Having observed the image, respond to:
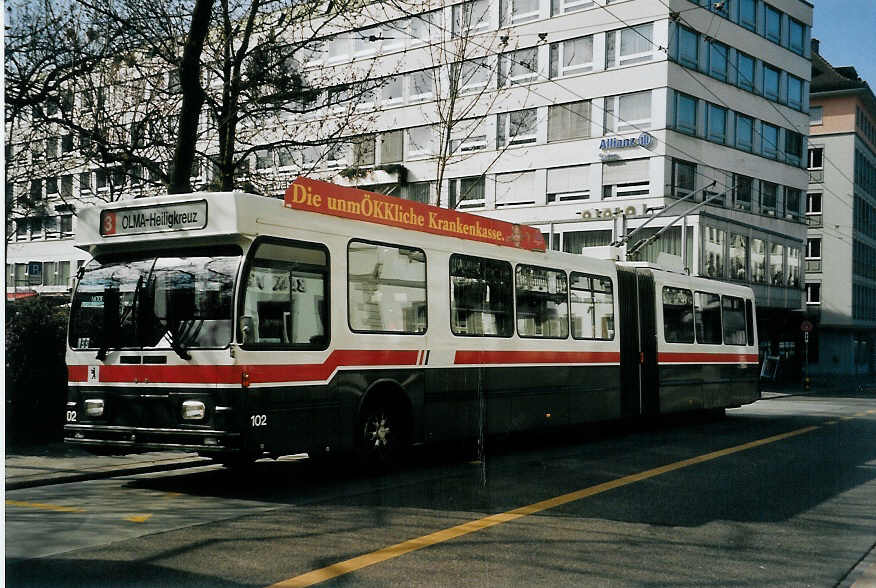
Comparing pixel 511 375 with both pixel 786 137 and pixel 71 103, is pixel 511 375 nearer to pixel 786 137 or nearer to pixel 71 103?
pixel 71 103

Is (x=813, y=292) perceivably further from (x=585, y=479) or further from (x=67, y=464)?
(x=67, y=464)

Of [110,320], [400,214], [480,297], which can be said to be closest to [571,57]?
[480,297]

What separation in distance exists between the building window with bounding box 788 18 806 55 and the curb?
145 ft

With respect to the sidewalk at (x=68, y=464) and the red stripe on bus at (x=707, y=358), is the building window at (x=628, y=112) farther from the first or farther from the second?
the sidewalk at (x=68, y=464)

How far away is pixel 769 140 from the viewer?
1880 inches

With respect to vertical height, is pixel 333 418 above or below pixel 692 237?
below

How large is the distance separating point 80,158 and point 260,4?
4256mm

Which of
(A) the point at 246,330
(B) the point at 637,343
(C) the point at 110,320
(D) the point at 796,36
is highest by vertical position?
(D) the point at 796,36

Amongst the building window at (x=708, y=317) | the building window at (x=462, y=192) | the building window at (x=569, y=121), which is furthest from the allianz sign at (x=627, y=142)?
the building window at (x=708, y=317)

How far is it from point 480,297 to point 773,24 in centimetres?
4024

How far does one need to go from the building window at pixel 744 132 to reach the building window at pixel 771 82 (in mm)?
2197

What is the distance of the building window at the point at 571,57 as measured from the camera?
4234cm

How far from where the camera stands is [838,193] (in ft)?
225

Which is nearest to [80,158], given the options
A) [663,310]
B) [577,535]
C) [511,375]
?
[511,375]
